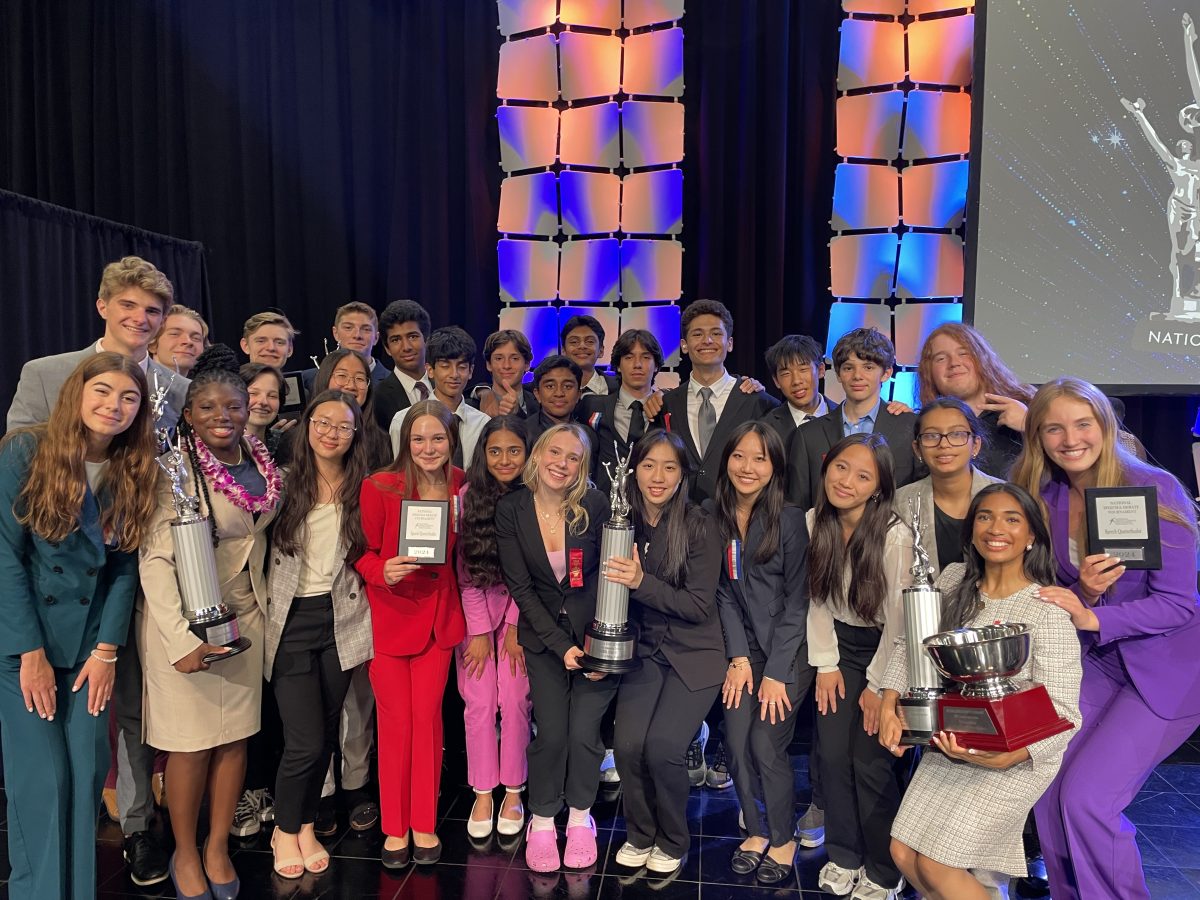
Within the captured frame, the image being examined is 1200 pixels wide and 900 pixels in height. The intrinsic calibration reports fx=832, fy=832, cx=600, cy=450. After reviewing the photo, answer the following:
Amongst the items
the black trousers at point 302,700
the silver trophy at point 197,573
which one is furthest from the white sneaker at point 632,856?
the silver trophy at point 197,573

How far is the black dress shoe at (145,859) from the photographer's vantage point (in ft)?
9.57

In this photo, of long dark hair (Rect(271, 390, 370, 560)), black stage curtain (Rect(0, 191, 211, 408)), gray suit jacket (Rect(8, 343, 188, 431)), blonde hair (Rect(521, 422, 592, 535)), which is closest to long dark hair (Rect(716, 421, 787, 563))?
blonde hair (Rect(521, 422, 592, 535))

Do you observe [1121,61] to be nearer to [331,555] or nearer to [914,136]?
[914,136]

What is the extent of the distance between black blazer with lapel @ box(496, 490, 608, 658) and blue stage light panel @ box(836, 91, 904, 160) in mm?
3464

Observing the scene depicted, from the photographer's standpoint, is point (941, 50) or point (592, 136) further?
point (592, 136)

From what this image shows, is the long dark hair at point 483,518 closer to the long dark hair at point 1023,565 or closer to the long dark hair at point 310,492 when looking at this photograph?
the long dark hair at point 310,492

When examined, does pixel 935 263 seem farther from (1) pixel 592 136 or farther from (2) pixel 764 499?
(2) pixel 764 499

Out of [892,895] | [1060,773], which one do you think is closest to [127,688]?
[892,895]

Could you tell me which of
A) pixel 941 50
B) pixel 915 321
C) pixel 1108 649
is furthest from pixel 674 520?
pixel 941 50

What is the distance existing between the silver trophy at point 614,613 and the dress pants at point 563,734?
361mm

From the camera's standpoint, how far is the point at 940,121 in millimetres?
5219

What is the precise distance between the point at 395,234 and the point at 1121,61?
4.78 meters

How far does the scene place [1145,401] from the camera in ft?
17.4

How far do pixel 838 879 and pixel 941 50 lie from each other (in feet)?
15.6
